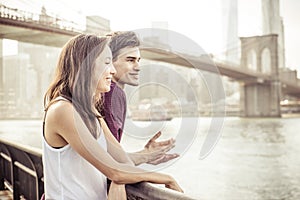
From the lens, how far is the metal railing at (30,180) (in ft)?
2.44

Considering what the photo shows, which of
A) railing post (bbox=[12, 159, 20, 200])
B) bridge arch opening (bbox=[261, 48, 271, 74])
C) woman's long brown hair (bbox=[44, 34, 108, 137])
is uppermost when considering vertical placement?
bridge arch opening (bbox=[261, 48, 271, 74])

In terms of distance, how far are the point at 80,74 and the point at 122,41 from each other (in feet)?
0.79

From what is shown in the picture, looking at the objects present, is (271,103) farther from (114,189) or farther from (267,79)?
(114,189)

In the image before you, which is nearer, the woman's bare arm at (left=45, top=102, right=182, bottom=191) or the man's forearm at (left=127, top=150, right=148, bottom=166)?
the woman's bare arm at (left=45, top=102, right=182, bottom=191)

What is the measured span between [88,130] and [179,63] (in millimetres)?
4898

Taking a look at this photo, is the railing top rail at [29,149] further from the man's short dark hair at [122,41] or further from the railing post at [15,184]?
the man's short dark hair at [122,41]

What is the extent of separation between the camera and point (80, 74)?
71 cm

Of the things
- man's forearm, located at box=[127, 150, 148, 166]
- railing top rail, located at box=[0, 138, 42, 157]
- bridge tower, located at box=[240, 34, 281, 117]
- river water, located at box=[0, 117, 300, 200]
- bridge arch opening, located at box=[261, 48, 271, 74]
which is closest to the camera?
man's forearm, located at box=[127, 150, 148, 166]

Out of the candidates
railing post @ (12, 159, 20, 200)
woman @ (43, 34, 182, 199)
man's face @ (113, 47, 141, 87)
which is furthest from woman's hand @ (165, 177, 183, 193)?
railing post @ (12, 159, 20, 200)

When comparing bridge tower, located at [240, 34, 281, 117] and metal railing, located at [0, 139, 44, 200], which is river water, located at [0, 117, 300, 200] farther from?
metal railing, located at [0, 139, 44, 200]

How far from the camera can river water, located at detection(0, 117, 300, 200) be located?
10.8 meters

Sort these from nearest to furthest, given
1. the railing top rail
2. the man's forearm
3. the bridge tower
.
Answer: the man's forearm < the railing top rail < the bridge tower

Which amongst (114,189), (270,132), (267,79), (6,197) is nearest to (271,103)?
(267,79)

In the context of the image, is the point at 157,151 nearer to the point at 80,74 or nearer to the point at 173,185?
the point at 173,185
